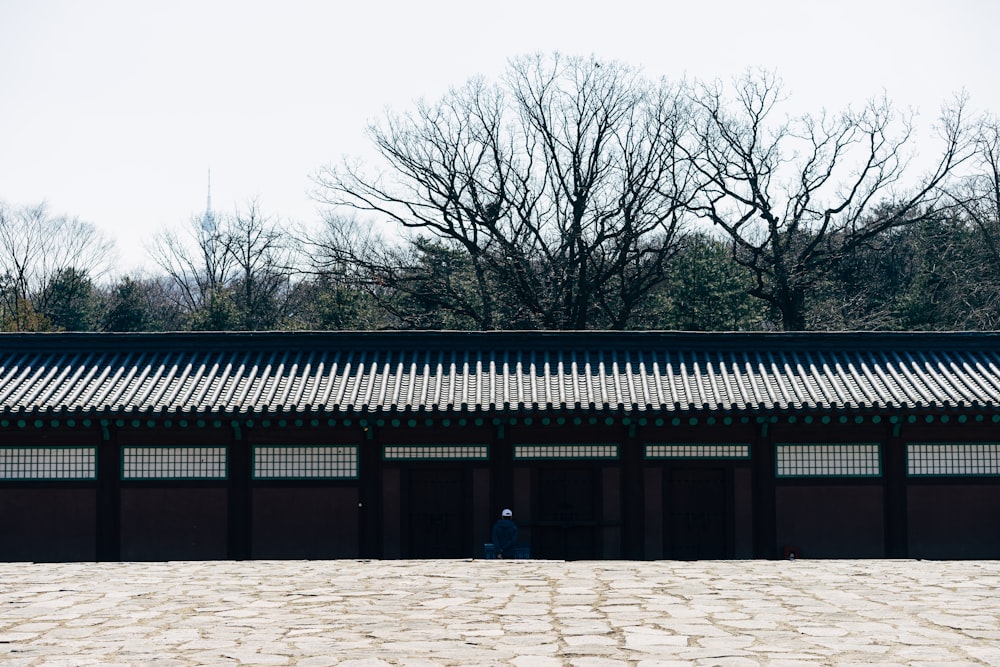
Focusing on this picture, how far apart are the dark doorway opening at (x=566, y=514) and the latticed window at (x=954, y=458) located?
19.3 feet

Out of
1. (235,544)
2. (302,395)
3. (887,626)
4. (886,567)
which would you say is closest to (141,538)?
(235,544)

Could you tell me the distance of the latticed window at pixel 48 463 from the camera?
20.5 metres

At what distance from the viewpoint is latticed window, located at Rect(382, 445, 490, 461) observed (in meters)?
20.5

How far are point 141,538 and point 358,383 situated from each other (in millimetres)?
4803

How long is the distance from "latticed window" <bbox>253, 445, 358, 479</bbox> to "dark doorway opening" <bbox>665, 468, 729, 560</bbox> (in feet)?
19.1

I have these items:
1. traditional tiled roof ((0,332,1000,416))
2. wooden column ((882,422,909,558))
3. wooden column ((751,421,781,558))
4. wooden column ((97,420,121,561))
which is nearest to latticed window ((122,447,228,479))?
wooden column ((97,420,121,561))

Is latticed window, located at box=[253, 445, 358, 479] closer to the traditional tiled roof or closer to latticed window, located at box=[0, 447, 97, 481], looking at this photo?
the traditional tiled roof

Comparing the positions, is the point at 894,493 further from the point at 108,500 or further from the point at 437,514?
the point at 108,500

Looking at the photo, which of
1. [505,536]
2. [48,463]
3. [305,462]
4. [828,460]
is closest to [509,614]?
[505,536]

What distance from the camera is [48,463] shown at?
20578 mm

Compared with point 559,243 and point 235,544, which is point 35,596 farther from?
point 559,243

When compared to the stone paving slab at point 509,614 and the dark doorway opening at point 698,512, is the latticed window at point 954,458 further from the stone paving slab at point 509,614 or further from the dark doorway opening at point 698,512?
the stone paving slab at point 509,614

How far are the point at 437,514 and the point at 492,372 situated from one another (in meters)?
2.85

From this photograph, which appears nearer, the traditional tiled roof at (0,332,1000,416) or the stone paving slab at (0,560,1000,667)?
the stone paving slab at (0,560,1000,667)
